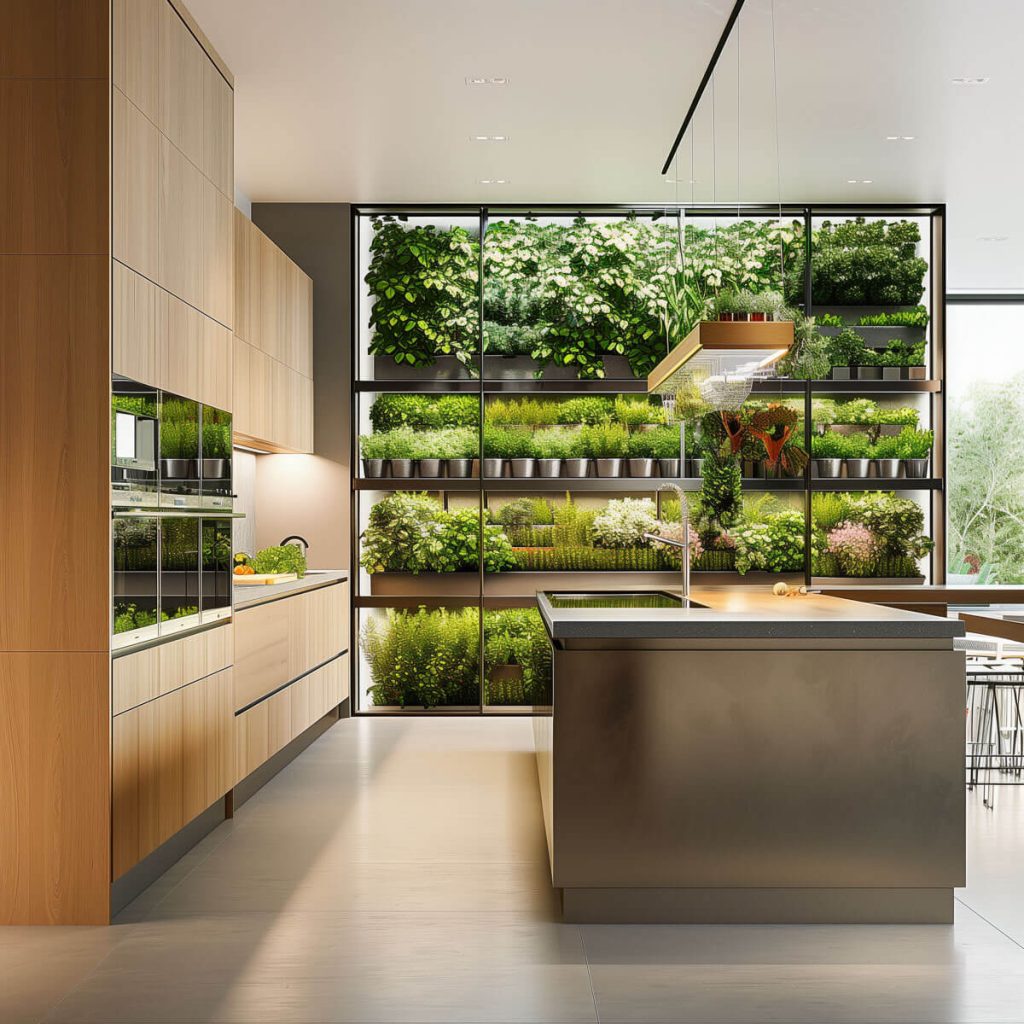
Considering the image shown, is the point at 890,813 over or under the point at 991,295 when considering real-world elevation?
under

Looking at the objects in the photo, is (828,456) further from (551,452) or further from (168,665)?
(168,665)

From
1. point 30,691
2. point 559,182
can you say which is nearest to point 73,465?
point 30,691

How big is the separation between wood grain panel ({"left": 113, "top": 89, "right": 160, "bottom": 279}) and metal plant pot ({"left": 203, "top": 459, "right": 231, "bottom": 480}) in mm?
858

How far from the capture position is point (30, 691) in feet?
11.3

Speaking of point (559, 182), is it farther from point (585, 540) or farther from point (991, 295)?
point (991, 295)

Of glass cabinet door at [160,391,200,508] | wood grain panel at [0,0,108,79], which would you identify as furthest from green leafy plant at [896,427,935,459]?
wood grain panel at [0,0,108,79]

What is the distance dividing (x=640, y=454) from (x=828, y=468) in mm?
1325

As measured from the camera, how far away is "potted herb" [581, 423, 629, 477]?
7469mm

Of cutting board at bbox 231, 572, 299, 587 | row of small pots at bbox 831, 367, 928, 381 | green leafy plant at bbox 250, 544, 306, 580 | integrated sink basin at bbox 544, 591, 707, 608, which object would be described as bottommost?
integrated sink basin at bbox 544, 591, 707, 608

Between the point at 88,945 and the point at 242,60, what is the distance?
4.05 metres

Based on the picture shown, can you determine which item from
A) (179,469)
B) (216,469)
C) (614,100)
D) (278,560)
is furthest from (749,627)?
(278,560)

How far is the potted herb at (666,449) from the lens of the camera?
7473mm

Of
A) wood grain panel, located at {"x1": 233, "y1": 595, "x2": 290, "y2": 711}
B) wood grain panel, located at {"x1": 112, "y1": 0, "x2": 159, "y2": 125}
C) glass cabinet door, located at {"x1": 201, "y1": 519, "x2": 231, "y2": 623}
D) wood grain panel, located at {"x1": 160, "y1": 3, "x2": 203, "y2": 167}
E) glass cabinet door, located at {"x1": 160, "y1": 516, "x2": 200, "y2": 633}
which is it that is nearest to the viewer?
wood grain panel, located at {"x1": 112, "y1": 0, "x2": 159, "y2": 125}

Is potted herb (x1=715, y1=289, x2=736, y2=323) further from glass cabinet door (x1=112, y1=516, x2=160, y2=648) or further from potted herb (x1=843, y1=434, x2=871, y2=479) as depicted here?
potted herb (x1=843, y1=434, x2=871, y2=479)
